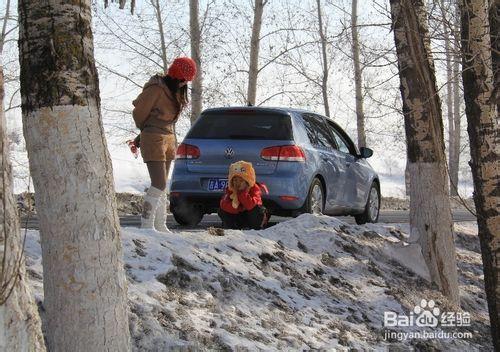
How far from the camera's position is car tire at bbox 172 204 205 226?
1037 cm

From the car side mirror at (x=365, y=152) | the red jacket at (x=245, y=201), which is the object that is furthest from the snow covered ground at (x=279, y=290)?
the car side mirror at (x=365, y=152)

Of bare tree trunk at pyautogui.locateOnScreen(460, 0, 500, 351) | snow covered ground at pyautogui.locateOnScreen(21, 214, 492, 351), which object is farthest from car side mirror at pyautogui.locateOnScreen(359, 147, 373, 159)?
bare tree trunk at pyautogui.locateOnScreen(460, 0, 500, 351)

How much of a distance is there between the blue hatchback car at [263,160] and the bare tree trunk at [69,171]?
5.68m

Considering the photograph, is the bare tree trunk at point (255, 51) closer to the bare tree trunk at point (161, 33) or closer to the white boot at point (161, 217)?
the bare tree trunk at point (161, 33)

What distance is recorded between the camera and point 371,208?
12.3 m

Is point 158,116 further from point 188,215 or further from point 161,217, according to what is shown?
point 188,215

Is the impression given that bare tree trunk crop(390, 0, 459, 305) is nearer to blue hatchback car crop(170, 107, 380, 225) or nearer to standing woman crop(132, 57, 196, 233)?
blue hatchback car crop(170, 107, 380, 225)

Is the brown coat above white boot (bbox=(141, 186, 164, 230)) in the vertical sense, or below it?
above

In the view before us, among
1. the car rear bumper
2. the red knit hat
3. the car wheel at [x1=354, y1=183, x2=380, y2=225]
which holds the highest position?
the red knit hat

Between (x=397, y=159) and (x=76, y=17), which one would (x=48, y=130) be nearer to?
→ (x=76, y=17)

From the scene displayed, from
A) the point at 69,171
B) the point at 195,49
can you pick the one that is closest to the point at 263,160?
the point at 69,171

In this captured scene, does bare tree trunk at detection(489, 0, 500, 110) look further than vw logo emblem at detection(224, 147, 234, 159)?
No

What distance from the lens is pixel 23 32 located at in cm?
400


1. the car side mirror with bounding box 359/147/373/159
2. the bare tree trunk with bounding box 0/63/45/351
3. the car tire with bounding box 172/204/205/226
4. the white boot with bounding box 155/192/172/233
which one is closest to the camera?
the bare tree trunk with bounding box 0/63/45/351
